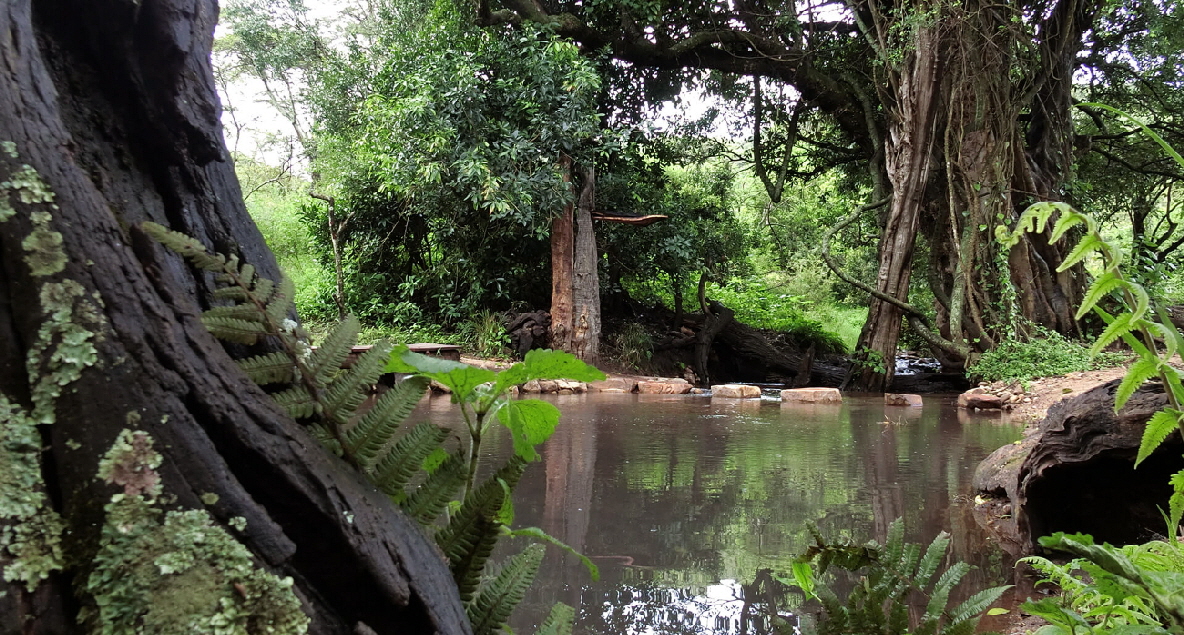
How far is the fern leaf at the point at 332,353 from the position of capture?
2.64ft

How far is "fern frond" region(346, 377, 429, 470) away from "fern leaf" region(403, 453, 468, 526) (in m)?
0.07

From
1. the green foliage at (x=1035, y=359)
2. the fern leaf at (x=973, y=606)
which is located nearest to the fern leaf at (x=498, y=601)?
the fern leaf at (x=973, y=606)

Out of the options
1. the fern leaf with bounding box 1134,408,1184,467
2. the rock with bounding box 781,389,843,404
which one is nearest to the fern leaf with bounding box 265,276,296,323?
the fern leaf with bounding box 1134,408,1184,467

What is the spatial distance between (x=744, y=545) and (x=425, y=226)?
9556 mm

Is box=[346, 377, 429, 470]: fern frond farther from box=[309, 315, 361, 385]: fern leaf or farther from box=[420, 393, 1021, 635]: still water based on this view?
box=[420, 393, 1021, 635]: still water

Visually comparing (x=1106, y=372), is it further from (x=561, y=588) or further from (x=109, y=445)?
(x=109, y=445)

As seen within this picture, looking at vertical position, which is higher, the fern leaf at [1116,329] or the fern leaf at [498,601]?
the fern leaf at [1116,329]

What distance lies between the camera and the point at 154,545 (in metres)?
0.59

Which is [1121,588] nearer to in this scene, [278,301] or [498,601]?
[498,601]

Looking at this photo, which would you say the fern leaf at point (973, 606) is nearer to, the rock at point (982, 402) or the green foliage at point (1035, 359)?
the rock at point (982, 402)

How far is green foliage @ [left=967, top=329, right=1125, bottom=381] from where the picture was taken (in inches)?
268

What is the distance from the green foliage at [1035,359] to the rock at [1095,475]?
17.5 ft

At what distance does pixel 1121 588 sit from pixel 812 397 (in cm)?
624

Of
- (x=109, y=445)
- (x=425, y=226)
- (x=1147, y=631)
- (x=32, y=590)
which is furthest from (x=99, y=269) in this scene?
(x=425, y=226)
